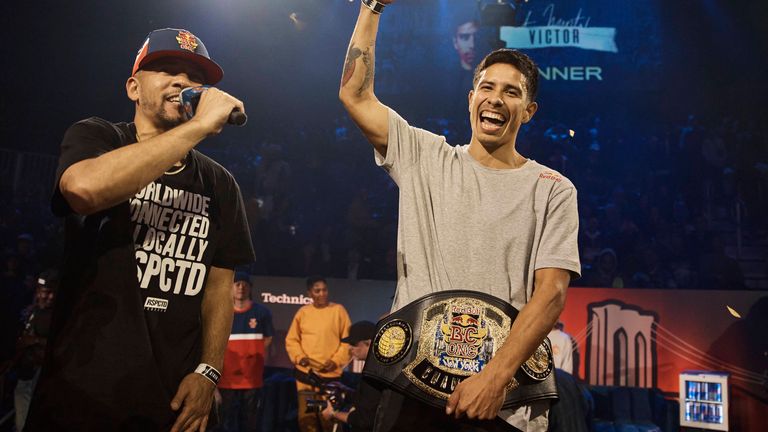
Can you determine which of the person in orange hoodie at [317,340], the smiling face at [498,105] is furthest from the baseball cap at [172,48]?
the person in orange hoodie at [317,340]

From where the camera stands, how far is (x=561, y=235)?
1.86 m

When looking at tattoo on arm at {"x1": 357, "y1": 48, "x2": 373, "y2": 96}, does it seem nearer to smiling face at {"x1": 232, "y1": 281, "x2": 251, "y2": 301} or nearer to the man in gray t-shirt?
the man in gray t-shirt

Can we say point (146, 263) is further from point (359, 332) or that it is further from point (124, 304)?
point (359, 332)

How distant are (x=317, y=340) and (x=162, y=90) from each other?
5.34 metres

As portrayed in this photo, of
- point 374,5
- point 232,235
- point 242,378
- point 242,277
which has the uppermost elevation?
point 374,5

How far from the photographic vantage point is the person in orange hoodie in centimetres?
702

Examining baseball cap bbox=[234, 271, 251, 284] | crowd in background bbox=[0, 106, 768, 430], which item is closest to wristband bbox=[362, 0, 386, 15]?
baseball cap bbox=[234, 271, 251, 284]

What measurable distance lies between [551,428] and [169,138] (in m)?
4.20

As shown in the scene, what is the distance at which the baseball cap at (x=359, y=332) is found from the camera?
6839 millimetres

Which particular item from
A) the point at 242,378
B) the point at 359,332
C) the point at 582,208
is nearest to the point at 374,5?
the point at 359,332

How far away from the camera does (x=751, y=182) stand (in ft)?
31.5

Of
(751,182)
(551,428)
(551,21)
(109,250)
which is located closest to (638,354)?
(551,428)

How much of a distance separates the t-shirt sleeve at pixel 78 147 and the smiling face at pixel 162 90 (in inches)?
9.1

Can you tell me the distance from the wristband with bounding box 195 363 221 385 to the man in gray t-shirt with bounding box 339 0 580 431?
663 millimetres
